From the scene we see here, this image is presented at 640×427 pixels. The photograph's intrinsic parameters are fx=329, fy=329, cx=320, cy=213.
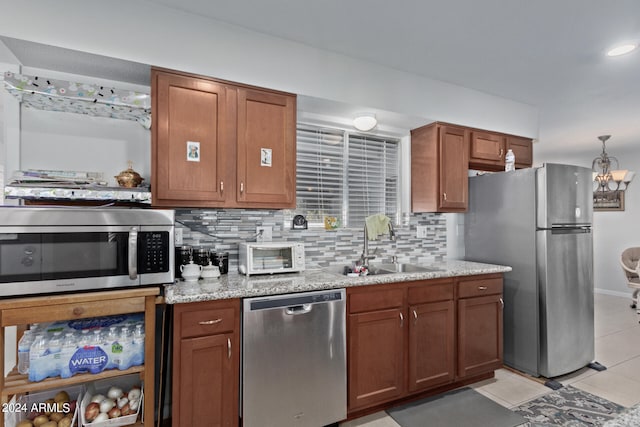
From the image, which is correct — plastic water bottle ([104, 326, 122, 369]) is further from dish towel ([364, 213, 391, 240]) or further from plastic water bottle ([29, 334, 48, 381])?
dish towel ([364, 213, 391, 240])

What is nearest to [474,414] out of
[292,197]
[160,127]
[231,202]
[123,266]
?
[292,197]

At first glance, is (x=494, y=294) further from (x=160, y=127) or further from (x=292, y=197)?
(x=160, y=127)

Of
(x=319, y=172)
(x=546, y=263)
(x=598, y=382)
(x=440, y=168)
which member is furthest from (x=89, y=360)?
(x=598, y=382)

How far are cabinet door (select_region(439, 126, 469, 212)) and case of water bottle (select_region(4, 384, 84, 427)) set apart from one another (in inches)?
115

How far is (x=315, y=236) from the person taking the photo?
282 centimetres

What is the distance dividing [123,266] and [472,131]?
310 centimetres

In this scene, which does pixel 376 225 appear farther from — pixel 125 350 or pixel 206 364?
pixel 125 350

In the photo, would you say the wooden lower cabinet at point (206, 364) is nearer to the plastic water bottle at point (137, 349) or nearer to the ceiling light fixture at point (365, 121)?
the plastic water bottle at point (137, 349)

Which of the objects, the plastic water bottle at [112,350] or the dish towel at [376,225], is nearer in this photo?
the plastic water bottle at [112,350]

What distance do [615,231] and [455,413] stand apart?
592 cm

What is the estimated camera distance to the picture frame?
5.97 metres

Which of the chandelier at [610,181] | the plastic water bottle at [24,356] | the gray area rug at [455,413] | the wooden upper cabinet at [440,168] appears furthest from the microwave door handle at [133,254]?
the chandelier at [610,181]

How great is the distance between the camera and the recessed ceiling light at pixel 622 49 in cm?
237

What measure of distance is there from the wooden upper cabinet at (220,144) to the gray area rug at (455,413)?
1684 millimetres
